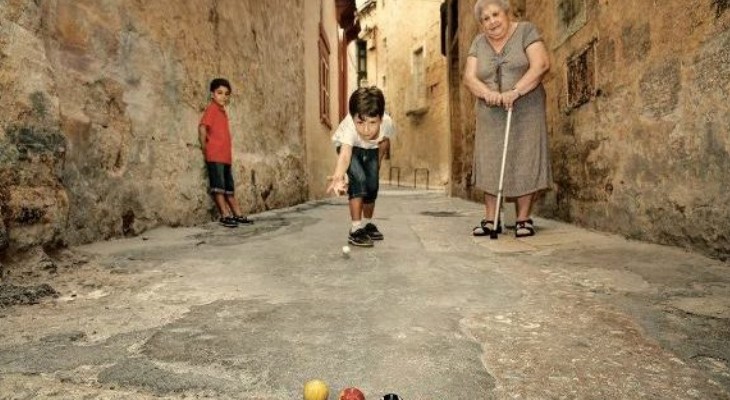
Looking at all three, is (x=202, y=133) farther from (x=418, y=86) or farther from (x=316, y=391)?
(x=418, y=86)

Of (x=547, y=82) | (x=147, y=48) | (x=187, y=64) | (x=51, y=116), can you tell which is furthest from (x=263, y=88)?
(x=51, y=116)

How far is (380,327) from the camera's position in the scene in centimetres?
141

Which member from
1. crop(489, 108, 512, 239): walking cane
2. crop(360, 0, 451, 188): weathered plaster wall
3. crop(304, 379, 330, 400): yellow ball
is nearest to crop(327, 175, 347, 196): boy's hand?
crop(489, 108, 512, 239): walking cane

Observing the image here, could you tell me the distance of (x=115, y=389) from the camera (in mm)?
1024

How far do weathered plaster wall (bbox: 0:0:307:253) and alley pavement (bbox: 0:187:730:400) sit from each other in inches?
16.6

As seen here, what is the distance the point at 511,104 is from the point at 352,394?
8.44 ft

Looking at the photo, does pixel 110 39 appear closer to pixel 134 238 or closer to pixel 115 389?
pixel 134 238

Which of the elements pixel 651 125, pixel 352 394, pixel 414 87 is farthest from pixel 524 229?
pixel 414 87

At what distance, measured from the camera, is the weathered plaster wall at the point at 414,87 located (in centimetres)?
1574

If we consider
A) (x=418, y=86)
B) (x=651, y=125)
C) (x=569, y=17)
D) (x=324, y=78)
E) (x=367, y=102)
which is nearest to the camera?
(x=651, y=125)

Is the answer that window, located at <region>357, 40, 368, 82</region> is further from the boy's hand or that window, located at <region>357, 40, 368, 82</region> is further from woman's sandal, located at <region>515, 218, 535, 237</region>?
the boy's hand

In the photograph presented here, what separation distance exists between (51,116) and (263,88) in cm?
374

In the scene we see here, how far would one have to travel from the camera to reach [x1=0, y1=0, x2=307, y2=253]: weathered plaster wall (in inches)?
81.9

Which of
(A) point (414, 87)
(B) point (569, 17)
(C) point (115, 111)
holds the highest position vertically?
(A) point (414, 87)
